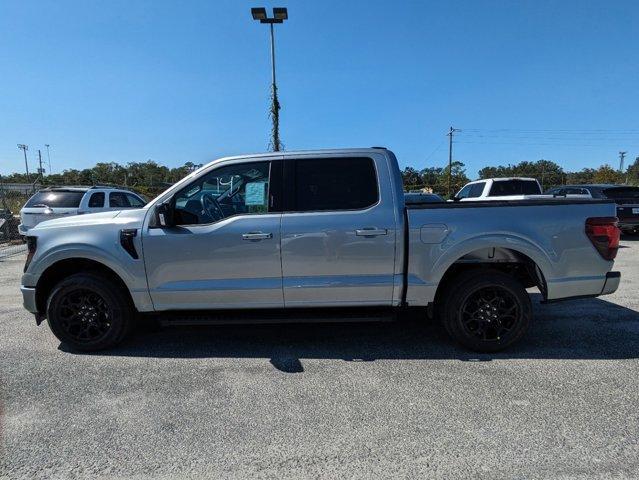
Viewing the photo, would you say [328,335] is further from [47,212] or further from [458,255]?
[47,212]

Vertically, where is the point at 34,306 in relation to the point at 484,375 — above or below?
above

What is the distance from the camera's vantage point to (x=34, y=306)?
4223 millimetres

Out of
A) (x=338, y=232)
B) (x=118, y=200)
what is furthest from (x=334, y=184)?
(x=118, y=200)

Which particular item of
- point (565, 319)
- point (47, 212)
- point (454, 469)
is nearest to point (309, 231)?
point (454, 469)

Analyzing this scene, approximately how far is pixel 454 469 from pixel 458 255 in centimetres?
199

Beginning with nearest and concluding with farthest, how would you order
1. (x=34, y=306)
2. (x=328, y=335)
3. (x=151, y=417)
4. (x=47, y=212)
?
1. (x=151, y=417)
2. (x=34, y=306)
3. (x=328, y=335)
4. (x=47, y=212)

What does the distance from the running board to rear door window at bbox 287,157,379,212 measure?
41.3 inches

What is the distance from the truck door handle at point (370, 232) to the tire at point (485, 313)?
92 cm

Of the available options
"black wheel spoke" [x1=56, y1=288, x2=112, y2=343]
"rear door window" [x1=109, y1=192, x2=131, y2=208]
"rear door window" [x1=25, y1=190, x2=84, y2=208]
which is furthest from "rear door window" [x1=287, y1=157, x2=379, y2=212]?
"rear door window" [x1=109, y1=192, x2=131, y2=208]

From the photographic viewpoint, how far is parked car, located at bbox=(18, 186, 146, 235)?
10.6m

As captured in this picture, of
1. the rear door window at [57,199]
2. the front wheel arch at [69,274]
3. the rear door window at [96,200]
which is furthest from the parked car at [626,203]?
the rear door window at [57,199]

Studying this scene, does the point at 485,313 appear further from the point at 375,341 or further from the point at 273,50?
the point at 273,50

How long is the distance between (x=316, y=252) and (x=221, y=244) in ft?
2.99

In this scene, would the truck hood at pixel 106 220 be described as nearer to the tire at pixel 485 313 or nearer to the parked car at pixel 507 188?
the tire at pixel 485 313
